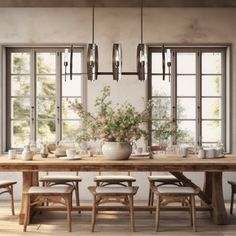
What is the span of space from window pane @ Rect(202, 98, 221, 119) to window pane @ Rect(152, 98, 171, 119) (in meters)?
0.52

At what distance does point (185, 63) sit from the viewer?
7.34 metres

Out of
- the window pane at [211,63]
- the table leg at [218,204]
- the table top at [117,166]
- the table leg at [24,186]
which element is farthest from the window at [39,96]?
the table leg at [218,204]

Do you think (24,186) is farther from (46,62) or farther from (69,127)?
(46,62)

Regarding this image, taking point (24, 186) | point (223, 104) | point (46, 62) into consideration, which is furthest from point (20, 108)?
point (223, 104)

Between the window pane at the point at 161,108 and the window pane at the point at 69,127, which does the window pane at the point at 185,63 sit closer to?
the window pane at the point at 161,108

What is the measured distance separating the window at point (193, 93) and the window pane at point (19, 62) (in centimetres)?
183

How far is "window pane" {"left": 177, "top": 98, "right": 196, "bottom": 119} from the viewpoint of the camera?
7.32 meters

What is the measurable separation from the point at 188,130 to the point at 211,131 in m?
0.34

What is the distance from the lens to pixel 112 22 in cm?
719

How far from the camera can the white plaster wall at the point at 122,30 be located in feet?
23.4

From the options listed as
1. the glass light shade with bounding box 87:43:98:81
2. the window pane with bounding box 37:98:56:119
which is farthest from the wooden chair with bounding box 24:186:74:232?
the window pane with bounding box 37:98:56:119

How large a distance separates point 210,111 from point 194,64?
729 mm

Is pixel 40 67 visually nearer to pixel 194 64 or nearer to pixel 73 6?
pixel 73 6

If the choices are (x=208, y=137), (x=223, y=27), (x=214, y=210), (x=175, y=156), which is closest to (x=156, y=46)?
(x=223, y=27)
